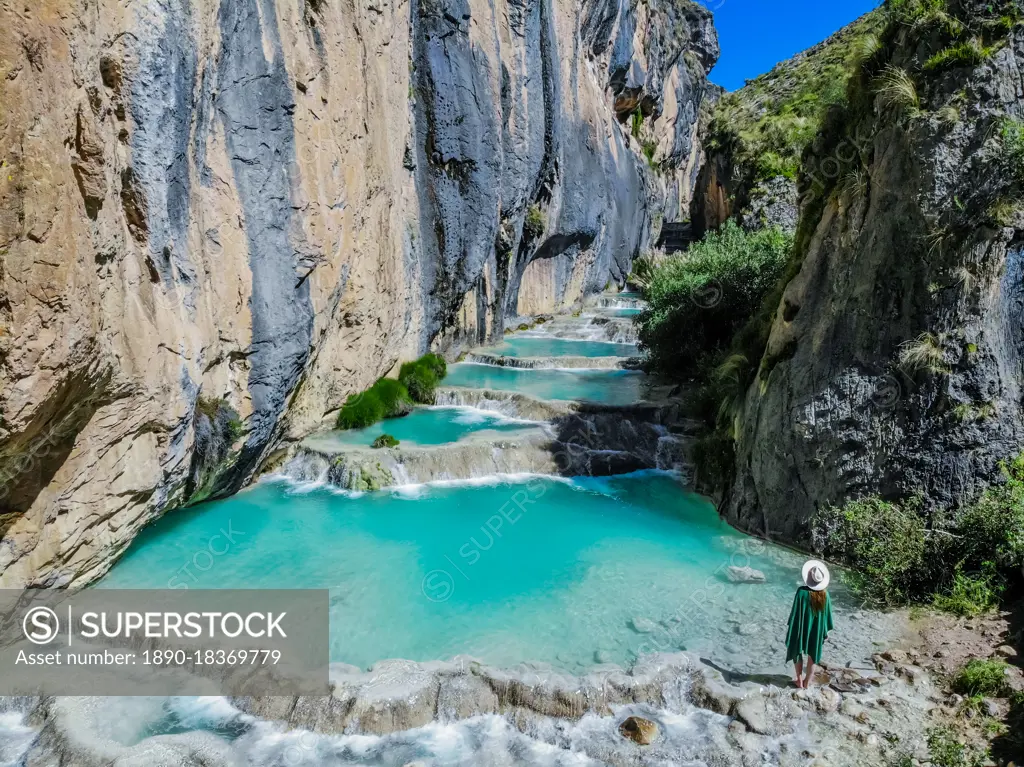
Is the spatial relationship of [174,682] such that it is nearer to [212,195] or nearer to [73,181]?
[73,181]

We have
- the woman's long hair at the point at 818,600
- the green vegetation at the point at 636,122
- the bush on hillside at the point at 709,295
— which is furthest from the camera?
the green vegetation at the point at 636,122

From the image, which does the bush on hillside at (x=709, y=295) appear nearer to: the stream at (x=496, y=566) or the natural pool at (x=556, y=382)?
the natural pool at (x=556, y=382)

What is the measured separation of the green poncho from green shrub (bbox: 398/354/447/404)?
13.1 metres

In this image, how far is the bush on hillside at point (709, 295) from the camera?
55.7 feet

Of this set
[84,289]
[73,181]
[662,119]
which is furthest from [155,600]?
[662,119]

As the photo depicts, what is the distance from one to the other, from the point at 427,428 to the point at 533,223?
559 inches

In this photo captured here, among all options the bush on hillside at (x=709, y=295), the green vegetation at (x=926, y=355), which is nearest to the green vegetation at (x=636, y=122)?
the bush on hillside at (x=709, y=295)

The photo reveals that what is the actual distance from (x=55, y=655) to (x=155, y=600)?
147cm

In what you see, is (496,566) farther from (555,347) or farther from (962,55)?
(555,347)

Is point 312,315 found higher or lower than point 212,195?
lower

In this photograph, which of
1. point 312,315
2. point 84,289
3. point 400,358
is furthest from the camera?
point 400,358

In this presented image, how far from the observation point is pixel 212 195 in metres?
10.3

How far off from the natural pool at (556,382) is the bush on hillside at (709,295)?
4.88 feet

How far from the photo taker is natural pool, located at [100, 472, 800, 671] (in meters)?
8.20
